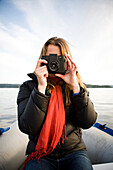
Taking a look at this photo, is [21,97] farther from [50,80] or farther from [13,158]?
[13,158]

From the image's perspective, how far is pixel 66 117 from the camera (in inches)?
36.7

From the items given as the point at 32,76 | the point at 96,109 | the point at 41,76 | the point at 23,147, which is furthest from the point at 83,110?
the point at 96,109

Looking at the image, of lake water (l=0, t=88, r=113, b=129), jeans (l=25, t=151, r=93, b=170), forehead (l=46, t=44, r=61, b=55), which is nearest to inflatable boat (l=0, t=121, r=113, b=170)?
jeans (l=25, t=151, r=93, b=170)

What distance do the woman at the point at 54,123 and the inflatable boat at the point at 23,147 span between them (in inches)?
17.1

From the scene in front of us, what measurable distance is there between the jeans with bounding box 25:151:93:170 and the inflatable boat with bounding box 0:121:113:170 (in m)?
0.40

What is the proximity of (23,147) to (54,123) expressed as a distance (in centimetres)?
91

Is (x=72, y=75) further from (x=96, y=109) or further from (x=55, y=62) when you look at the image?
(x=96, y=109)

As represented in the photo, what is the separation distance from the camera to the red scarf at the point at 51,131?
2.65ft

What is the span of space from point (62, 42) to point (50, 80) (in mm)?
366

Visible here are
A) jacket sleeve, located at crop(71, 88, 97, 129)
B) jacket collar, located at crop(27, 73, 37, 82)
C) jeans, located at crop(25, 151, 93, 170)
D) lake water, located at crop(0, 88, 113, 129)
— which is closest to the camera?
jeans, located at crop(25, 151, 93, 170)

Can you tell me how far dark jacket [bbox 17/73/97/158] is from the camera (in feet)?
2.68

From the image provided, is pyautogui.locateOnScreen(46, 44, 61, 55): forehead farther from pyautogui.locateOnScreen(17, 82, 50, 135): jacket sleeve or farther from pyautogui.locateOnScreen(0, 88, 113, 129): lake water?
pyautogui.locateOnScreen(0, 88, 113, 129): lake water

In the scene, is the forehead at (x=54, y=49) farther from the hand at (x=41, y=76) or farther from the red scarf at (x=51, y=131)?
the red scarf at (x=51, y=131)

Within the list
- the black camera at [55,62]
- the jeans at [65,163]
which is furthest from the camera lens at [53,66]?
the jeans at [65,163]
